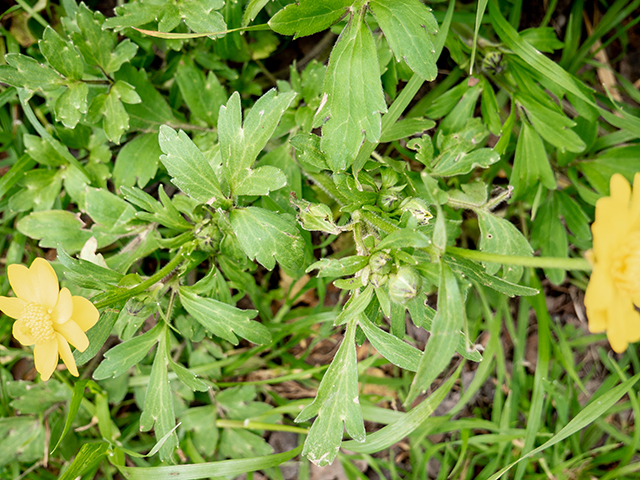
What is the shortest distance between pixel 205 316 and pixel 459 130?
4.22ft

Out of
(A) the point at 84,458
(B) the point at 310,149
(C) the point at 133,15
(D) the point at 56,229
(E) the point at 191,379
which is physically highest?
(C) the point at 133,15

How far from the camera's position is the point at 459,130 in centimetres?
200

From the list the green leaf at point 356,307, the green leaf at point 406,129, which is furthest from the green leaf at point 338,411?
the green leaf at point 406,129

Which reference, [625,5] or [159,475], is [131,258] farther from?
[625,5]

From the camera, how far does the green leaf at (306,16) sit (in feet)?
4.76

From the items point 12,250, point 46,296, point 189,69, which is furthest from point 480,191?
point 12,250

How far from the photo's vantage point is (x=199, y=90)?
202cm

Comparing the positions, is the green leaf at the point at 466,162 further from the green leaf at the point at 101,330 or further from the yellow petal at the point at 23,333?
the yellow petal at the point at 23,333

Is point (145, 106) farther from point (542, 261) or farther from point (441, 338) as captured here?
point (542, 261)

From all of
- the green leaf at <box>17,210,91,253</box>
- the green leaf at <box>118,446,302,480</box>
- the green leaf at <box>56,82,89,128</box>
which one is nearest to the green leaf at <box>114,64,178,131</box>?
the green leaf at <box>56,82,89,128</box>

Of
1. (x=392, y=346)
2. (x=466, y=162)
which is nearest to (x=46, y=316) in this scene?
(x=392, y=346)

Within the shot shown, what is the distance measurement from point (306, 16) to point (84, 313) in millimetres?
1128

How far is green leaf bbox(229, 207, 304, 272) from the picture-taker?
1520 mm

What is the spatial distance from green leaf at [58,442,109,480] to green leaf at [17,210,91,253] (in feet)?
2.71
